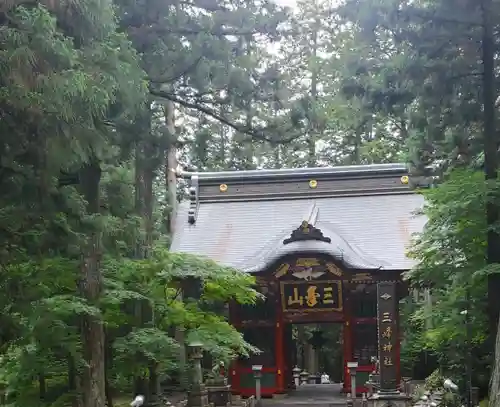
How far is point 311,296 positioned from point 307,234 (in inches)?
63.3

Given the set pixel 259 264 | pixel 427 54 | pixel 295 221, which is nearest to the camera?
pixel 427 54

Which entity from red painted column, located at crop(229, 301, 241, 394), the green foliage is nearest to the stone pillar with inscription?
the green foliage

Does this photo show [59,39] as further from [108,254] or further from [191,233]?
[191,233]

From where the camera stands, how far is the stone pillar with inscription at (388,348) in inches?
465

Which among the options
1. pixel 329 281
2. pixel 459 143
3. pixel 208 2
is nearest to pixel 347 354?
pixel 329 281

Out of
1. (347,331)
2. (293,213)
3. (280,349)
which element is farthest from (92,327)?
(293,213)

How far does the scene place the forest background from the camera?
613 centimetres

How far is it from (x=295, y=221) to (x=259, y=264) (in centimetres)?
293

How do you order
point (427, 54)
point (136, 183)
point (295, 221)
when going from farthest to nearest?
point (295, 221), point (136, 183), point (427, 54)

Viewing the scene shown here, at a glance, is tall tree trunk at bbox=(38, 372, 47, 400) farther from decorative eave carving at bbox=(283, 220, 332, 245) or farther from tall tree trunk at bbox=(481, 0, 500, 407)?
decorative eave carving at bbox=(283, 220, 332, 245)

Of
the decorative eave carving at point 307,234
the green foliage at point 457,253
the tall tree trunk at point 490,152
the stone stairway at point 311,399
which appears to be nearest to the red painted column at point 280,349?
the stone stairway at point 311,399

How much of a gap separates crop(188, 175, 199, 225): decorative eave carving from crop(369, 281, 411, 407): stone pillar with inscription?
6.78 metres

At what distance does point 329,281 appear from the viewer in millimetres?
15398

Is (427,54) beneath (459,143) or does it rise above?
above
